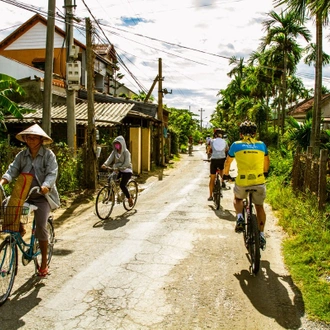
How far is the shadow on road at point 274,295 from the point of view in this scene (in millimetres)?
3863

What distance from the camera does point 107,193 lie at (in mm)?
8531

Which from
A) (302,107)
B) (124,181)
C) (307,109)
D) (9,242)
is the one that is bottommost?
(9,242)

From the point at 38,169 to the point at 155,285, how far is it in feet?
6.84

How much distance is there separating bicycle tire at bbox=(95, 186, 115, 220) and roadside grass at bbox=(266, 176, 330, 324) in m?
3.91

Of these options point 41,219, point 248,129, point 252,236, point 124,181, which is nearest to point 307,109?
point 124,181

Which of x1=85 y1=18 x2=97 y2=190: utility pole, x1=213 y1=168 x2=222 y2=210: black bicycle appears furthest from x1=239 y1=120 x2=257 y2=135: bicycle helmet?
x1=85 y1=18 x2=97 y2=190: utility pole

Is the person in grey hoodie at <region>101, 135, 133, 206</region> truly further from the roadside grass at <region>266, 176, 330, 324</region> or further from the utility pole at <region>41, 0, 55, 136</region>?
the roadside grass at <region>266, 176, 330, 324</region>

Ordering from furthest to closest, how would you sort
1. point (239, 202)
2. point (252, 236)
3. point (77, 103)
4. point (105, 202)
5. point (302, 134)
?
point (77, 103)
point (302, 134)
point (105, 202)
point (239, 202)
point (252, 236)

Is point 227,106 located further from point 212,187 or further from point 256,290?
point 256,290

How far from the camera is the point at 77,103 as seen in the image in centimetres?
2028

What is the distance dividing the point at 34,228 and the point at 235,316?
8.85 feet

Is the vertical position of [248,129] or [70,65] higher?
[70,65]

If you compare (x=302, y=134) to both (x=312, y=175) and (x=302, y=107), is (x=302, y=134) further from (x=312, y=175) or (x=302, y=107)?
(x=302, y=107)

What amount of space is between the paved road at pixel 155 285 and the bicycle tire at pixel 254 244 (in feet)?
0.56
